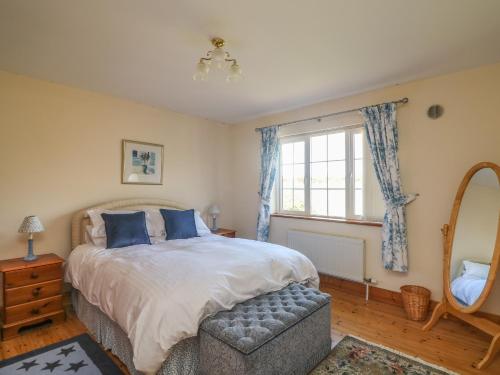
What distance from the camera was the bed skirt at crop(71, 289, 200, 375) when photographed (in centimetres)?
169

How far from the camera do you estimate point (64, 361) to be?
2.03m

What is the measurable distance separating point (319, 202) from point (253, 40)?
89.8 inches

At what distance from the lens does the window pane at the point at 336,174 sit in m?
3.50

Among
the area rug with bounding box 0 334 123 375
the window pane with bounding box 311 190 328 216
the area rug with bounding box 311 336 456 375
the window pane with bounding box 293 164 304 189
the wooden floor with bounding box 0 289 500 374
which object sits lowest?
the area rug with bounding box 0 334 123 375

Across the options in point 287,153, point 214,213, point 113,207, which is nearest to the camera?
point 113,207

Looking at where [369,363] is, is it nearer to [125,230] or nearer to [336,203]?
[336,203]

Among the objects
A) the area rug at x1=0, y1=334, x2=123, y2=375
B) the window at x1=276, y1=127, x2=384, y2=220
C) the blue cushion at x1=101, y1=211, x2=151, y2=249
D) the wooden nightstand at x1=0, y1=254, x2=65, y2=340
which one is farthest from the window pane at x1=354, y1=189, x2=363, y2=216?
the wooden nightstand at x1=0, y1=254, x2=65, y2=340

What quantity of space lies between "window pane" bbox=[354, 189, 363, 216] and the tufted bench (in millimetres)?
1563

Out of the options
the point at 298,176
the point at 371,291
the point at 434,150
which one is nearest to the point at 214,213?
the point at 298,176

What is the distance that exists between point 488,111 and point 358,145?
123 centimetres

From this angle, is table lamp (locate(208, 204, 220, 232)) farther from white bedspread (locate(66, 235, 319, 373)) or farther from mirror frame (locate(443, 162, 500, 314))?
mirror frame (locate(443, 162, 500, 314))

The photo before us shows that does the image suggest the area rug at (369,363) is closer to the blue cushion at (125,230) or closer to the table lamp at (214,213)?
the blue cushion at (125,230)

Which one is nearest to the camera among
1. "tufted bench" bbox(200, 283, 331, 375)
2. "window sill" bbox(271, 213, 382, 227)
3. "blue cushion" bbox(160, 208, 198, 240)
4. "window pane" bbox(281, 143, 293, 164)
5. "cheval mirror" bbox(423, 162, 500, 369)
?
"tufted bench" bbox(200, 283, 331, 375)

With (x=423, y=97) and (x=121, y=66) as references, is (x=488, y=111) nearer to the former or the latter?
(x=423, y=97)
